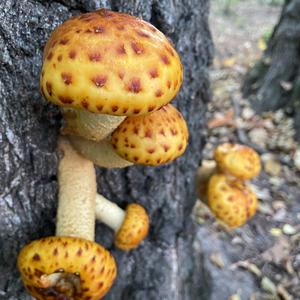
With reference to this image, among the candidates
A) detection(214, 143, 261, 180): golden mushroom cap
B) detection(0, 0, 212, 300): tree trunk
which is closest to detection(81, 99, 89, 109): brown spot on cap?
detection(0, 0, 212, 300): tree trunk

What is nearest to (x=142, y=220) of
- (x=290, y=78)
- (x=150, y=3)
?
(x=150, y=3)

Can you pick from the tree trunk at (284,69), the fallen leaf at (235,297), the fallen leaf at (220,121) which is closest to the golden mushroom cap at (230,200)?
the fallen leaf at (235,297)

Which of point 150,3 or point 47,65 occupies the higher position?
point 150,3

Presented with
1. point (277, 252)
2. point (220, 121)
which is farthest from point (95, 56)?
point (220, 121)

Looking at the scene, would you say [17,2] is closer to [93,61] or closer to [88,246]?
[93,61]

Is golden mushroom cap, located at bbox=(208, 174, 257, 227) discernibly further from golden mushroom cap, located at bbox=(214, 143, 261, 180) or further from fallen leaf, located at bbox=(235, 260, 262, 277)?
fallen leaf, located at bbox=(235, 260, 262, 277)
